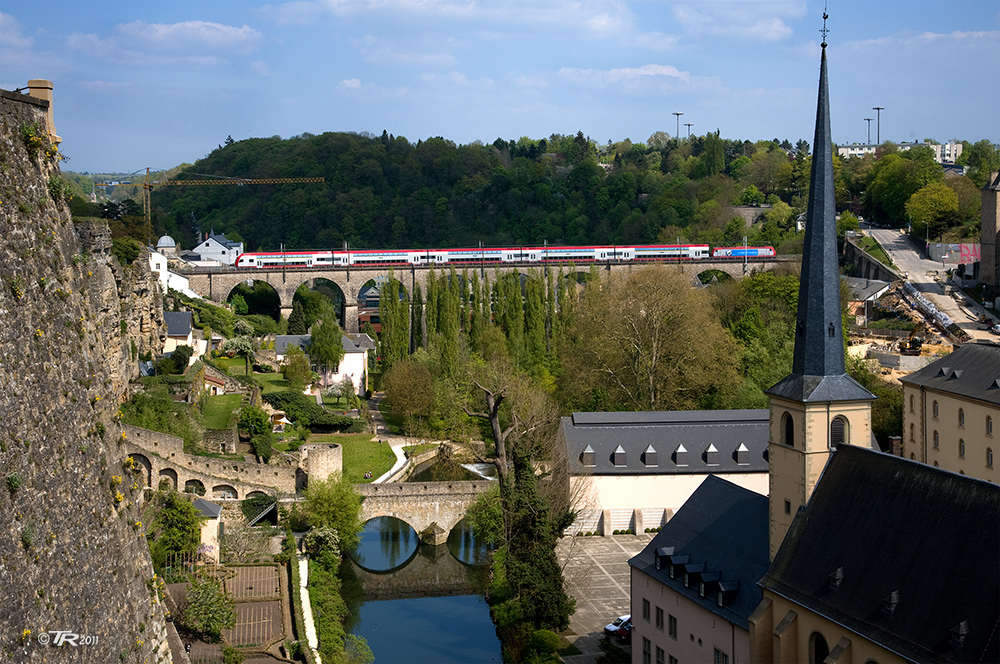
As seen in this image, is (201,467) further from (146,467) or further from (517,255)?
(517,255)

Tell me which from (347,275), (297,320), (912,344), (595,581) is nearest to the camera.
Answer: (595,581)

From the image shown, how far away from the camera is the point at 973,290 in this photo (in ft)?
207

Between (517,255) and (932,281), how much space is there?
30.2m

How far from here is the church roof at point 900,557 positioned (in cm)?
1569

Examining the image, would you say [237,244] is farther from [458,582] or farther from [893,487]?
[893,487]

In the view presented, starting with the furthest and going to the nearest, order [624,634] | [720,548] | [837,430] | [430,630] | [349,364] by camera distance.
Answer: [349,364], [430,630], [624,634], [720,548], [837,430]

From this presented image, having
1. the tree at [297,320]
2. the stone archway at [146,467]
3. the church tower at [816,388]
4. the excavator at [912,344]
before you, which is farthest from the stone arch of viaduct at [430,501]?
the tree at [297,320]

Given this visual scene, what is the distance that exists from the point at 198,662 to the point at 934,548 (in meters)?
13.2

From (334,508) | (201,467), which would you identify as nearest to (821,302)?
(334,508)

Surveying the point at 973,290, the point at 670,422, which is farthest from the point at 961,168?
the point at 670,422

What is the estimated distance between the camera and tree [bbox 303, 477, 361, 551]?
33500 millimetres

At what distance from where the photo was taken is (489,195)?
404ft

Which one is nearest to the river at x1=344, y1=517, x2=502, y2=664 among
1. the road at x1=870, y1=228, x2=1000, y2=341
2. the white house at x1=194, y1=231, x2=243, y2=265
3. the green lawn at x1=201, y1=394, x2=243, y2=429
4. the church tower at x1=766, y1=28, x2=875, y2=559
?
the green lawn at x1=201, y1=394, x2=243, y2=429

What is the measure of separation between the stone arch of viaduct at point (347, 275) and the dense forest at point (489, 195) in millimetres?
11264
